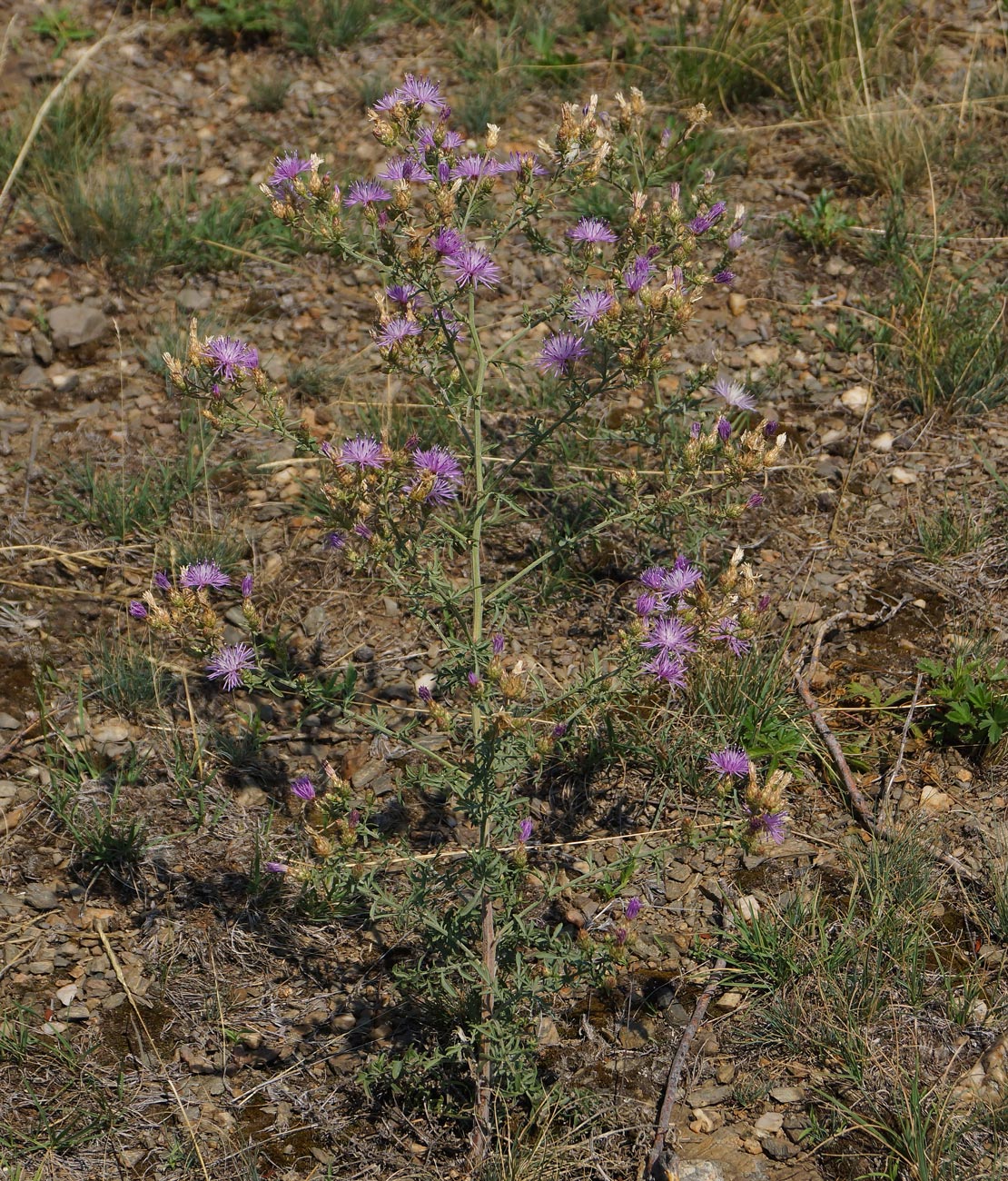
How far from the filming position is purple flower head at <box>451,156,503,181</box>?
268 centimetres

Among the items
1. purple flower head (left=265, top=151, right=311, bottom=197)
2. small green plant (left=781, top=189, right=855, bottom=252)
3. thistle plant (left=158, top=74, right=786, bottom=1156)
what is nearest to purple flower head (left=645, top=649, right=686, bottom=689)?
thistle plant (left=158, top=74, right=786, bottom=1156)

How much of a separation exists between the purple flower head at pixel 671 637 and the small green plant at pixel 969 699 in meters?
0.94

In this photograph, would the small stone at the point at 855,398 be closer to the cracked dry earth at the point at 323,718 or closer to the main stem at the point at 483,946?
the cracked dry earth at the point at 323,718

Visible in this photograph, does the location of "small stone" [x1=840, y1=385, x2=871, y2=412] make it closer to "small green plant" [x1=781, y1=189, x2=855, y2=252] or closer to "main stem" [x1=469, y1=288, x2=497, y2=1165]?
"small green plant" [x1=781, y1=189, x2=855, y2=252]

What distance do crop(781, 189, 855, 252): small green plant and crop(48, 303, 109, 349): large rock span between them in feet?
8.70

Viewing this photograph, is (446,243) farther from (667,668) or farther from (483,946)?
(483,946)

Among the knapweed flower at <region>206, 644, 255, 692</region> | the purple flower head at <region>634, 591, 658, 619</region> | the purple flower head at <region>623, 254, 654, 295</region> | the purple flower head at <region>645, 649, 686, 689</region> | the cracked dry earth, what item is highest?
the purple flower head at <region>623, 254, 654, 295</region>

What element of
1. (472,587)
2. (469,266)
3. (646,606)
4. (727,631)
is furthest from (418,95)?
(727,631)

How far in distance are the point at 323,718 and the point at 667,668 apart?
1.26m

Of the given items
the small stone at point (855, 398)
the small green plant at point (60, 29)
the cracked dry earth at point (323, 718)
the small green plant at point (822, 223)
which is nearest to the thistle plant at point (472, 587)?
the cracked dry earth at point (323, 718)

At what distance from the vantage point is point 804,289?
4.53 meters

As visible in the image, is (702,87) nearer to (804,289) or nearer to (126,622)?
(804,289)

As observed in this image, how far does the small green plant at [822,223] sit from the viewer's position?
4.61 metres

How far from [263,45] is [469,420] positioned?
103 inches
